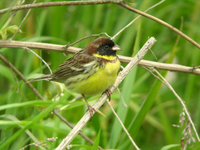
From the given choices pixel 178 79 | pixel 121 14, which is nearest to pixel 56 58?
pixel 121 14

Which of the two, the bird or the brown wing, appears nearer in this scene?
the bird

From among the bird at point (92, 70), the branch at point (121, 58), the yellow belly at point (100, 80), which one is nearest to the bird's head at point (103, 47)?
the bird at point (92, 70)

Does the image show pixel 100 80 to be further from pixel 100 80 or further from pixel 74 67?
pixel 74 67

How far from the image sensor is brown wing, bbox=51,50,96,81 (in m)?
2.92

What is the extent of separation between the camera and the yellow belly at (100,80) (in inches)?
105

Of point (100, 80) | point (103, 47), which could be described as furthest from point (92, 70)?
point (103, 47)

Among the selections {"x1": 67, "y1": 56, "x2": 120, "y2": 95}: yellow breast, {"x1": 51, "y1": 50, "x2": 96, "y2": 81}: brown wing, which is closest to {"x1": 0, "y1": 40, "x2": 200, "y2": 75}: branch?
{"x1": 51, "y1": 50, "x2": 96, "y2": 81}: brown wing

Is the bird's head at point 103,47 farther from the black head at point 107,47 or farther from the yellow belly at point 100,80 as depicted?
the yellow belly at point 100,80

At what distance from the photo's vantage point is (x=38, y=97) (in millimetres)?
2725

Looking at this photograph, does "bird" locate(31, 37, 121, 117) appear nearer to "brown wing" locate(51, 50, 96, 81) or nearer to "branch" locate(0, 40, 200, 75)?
"brown wing" locate(51, 50, 96, 81)

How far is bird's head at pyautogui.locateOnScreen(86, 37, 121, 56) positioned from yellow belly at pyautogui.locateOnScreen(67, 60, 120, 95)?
24 cm

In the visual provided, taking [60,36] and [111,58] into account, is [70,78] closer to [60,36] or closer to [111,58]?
[111,58]

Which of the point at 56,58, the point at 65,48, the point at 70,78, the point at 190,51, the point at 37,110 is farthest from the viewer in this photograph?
the point at 190,51

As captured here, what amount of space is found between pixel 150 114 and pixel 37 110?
211cm
